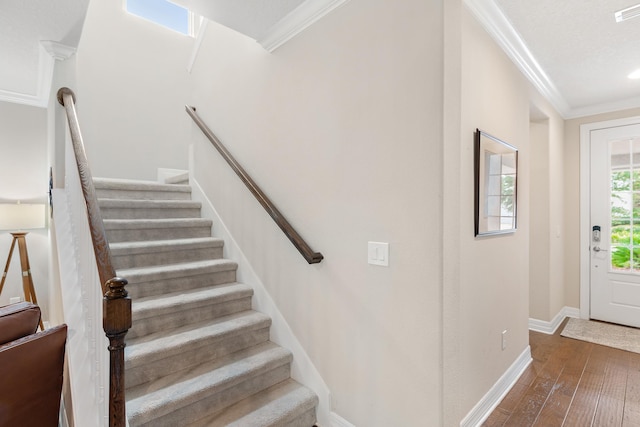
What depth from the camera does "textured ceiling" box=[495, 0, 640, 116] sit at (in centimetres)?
201

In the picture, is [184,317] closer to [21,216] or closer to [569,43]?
[21,216]

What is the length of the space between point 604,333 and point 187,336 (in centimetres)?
408

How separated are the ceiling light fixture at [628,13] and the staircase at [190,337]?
3.05 metres

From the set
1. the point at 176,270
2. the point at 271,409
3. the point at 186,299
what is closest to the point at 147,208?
the point at 176,270

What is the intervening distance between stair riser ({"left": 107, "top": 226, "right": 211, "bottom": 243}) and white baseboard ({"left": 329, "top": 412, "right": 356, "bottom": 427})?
1.89 m

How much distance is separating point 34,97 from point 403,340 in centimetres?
449

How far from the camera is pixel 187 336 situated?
198 centimetres

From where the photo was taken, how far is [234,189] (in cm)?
285

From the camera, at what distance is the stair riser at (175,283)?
2.19 meters

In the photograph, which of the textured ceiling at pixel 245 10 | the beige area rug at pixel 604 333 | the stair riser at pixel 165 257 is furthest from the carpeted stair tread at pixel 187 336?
the beige area rug at pixel 604 333

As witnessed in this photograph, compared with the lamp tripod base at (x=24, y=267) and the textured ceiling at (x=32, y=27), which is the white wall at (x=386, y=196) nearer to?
the textured ceiling at (x=32, y=27)

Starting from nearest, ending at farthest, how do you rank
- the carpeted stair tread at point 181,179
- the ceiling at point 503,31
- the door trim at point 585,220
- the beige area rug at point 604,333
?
the ceiling at point 503,31
the beige area rug at point 604,333
the carpeted stair tread at point 181,179
the door trim at point 585,220

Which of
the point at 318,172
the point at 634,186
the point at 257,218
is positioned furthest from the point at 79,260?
the point at 634,186

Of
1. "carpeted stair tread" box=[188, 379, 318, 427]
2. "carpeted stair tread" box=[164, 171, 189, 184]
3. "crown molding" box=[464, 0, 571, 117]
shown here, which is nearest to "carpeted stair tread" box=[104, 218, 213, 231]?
"carpeted stair tread" box=[164, 171, 189, 184]
